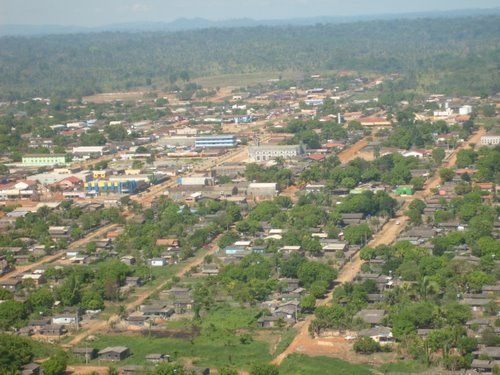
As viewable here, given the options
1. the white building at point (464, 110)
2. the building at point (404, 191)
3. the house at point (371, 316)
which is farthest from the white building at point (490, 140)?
the house at point (371, 316)

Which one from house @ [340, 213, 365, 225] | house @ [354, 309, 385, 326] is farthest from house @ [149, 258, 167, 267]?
house @ [354, 309, 385, 326]

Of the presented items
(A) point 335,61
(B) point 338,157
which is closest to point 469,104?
(B) point 338,157

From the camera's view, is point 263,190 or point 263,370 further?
point 263,190

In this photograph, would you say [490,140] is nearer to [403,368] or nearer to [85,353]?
[403,368]

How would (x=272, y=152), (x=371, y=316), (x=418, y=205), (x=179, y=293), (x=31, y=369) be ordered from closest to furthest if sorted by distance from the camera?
(x=31, y=369)
(x=371, y=316)
(x=179, y=293)
(x=418, y=205)
(x=272, y=152)

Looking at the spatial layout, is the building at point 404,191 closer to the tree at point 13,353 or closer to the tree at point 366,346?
the tree at point 366,346

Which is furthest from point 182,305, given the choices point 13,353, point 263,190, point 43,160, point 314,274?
point 43,160

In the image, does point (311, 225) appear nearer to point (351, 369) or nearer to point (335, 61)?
point (351, 369)

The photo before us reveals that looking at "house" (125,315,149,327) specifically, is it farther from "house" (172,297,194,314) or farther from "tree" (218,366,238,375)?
"tree" (218,366,238,375)
